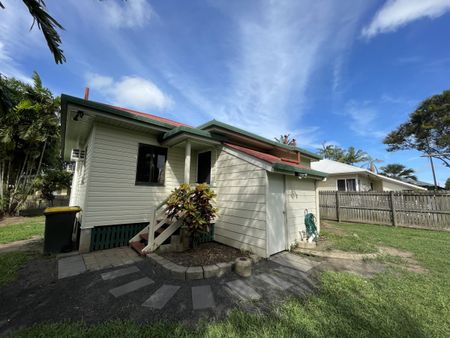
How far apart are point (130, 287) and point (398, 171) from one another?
184 ft

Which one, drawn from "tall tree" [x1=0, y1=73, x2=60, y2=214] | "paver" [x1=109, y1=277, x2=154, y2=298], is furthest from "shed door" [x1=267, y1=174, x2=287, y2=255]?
"tall tree" [x1=0, y1=73, x2=60, y2=214]

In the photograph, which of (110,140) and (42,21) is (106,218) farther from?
(42,21)

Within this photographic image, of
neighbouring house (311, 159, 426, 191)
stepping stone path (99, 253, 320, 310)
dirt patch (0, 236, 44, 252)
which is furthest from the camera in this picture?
neighbouring house (311, 159, 426, 191)

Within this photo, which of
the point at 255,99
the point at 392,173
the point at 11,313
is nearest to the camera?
the point at 11,313

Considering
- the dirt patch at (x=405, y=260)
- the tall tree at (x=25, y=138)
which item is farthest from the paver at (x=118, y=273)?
the tall tree at (x=25, y=138)

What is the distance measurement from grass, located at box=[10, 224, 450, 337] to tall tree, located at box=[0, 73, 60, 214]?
1324cm

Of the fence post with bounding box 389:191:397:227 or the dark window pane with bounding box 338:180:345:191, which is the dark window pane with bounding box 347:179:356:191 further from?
the fence post with bounding box 389:191:397:227

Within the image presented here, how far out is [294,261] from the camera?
4.72 m

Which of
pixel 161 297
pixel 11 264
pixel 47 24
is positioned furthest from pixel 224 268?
pixel 47 24

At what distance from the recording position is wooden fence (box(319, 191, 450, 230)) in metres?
8.53

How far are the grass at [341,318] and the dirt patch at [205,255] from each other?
1.80m

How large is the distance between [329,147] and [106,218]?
40.4m

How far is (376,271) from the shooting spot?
4145 millimetres

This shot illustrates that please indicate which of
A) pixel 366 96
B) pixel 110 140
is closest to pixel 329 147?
pixel 366 96
